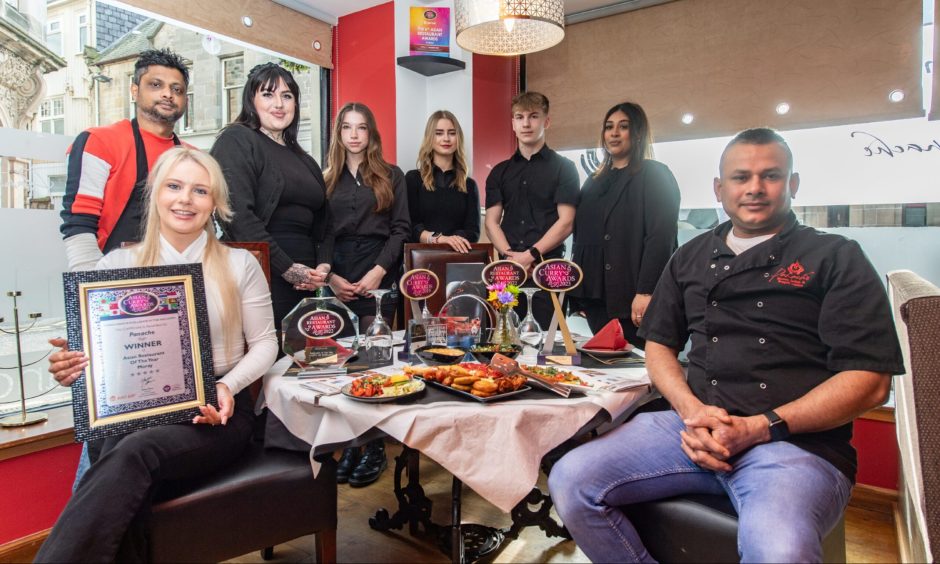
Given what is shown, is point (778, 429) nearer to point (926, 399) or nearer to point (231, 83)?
point (926, 399)

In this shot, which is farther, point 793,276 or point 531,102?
point 531,102

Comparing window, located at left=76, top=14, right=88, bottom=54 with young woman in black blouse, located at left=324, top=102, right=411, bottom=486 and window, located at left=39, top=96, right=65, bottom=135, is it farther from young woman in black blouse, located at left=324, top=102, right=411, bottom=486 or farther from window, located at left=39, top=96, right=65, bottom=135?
young woman in black blouse, located at left=324, top=102, right=411, bottom=486

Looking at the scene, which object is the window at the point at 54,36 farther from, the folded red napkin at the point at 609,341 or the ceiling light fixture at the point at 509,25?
the folded red napkin at the point at 609,341

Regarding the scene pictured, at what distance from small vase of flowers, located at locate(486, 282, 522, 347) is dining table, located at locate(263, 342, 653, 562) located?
464 millimetres

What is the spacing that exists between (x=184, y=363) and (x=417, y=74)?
3263 millimetres

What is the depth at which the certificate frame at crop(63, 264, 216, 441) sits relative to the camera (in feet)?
4.89

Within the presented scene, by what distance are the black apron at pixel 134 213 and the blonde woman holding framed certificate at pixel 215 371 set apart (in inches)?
12.5

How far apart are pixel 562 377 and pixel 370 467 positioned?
5.29ft

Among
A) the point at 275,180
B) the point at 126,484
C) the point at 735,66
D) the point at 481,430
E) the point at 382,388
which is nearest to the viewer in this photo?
the point at 126,484

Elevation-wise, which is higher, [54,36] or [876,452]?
[54,36]

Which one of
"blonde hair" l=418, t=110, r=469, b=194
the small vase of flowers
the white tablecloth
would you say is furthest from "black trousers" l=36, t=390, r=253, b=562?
"blonde hair" l=418, t=110, r=469, b=194

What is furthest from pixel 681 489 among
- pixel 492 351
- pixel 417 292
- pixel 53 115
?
pixel 53 115

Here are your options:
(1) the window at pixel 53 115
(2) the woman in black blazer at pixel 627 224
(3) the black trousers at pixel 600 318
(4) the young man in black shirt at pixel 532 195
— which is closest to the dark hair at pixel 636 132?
(2) the woman in black blazer at pixel 627 224

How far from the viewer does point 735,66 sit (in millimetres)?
3535
